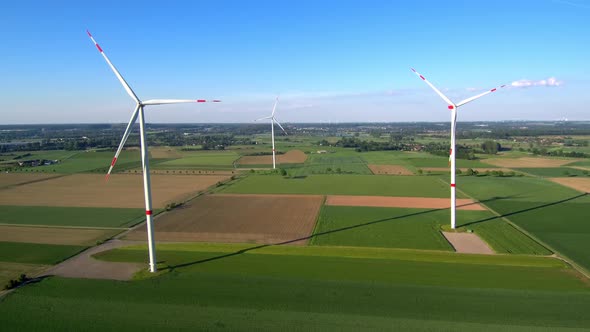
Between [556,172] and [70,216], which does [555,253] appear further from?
[556,172]

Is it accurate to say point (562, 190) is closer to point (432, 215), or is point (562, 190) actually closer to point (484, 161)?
point (432, 215)

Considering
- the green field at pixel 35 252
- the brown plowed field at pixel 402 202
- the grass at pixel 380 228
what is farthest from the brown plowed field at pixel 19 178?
the grass at pixel 380 228

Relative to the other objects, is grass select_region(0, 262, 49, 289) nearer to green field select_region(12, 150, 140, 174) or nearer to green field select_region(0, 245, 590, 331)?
green field select_region(0, 245, 590, 331)

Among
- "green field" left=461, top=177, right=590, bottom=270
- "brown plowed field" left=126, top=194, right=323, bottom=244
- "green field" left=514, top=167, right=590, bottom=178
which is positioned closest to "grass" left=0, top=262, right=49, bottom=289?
"brown plowed field" left=126, top=194, right=323, bottom=244

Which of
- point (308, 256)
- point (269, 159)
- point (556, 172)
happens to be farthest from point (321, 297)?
point (269, 159)

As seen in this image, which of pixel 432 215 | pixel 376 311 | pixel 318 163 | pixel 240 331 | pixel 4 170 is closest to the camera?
pixel 240 331

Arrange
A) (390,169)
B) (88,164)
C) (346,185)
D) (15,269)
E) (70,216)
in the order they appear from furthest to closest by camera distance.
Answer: (88,164), (390,169), (346,185), (70,216), (15,269)

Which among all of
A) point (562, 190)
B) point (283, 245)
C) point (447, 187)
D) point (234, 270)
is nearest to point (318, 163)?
point (447, 187)
